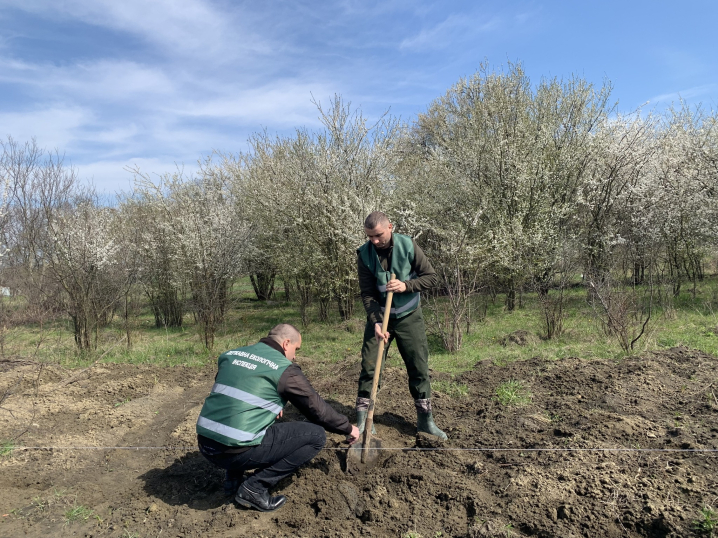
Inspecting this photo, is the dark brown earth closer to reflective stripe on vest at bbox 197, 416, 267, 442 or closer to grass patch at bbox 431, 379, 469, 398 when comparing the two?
grass patch at bbox 431, 379, 469, 398

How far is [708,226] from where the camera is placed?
43.0ft

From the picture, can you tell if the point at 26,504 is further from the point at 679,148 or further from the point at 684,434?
the point at 679,148

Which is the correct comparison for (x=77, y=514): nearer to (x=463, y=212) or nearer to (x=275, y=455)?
(x=275, y=455)

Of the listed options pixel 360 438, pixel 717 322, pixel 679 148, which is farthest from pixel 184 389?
pixel 679 148

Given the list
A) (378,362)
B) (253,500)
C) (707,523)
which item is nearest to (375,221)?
(378,362)

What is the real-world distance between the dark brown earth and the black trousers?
20 centimetres

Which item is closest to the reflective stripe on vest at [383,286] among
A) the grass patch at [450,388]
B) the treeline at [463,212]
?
the grass patch at [450,388]

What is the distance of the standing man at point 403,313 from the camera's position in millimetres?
4250

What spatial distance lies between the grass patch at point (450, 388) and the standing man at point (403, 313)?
1.15 meters

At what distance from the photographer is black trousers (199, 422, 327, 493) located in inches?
131

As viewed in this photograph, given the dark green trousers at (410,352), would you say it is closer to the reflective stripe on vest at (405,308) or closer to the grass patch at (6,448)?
the reflective stripe on vest at (405,308)

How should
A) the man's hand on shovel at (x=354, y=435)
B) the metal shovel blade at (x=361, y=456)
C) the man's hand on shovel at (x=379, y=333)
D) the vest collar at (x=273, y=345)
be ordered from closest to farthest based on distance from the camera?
the vest collar at (x=273, y=345), the man's hand on shovel at (x=354, y=435), the metal shovel blade at (x=361, y=456), the man's hand on shovel at (x=379, y=333)

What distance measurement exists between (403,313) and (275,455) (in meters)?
1.61

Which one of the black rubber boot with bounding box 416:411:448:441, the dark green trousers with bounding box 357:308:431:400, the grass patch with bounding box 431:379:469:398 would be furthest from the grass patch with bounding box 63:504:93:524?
the grass patch with bounding box 431:379:469:398
